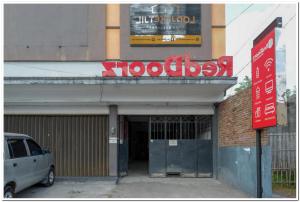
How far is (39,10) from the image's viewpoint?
16609mm

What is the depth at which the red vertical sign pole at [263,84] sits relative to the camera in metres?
9.66

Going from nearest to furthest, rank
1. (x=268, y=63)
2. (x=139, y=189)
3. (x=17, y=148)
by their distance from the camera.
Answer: (x=268, y=63) → (x=17, y=148) → (x=139, y=189)

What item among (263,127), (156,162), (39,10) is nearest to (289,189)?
(263,127)

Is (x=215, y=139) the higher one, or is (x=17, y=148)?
(x=215, y=139)

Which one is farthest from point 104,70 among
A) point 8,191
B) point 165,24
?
point 8,191

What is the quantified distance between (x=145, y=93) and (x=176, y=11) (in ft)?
12.4

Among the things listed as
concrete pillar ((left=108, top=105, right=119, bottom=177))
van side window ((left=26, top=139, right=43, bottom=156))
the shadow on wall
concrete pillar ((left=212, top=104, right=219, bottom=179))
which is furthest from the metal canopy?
van side window ((left=26, top=139, right=43, bottom=156))

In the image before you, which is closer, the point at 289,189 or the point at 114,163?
the point at 289,189

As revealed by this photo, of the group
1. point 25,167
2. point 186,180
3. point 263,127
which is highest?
point 263,127

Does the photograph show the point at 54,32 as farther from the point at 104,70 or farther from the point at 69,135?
the point at 69,135

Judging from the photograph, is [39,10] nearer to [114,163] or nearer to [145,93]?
[145,93]

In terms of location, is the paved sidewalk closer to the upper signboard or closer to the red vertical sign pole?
the red vertical sign pole

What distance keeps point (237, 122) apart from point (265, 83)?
3.25 metres

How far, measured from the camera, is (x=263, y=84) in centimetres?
1030
